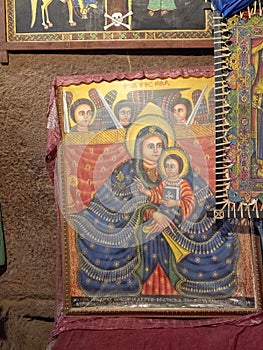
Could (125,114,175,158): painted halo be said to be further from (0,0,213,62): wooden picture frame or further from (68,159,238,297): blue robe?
(0,0,213,62): wooden picture frame

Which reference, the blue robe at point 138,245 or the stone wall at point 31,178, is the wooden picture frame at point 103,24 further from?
the blue robe at point 138,245

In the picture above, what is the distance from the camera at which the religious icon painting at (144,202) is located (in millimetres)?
2758

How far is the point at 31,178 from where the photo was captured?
295cm

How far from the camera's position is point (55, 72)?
9.41 feet

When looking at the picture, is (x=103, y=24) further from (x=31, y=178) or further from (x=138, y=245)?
(x=138, y=245)

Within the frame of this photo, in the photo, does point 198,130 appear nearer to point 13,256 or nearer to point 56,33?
point 56,33

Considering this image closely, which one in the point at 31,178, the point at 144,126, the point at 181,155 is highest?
the point at 144,126

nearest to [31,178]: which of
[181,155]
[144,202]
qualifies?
[144,202]

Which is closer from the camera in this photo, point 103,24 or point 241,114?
point 241,114

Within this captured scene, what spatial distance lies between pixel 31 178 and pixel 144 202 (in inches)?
25.4

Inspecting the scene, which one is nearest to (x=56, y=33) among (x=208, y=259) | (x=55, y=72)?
(x=55, y=72)

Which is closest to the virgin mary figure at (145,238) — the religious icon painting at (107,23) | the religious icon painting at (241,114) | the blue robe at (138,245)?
the blue robe at (138,245)

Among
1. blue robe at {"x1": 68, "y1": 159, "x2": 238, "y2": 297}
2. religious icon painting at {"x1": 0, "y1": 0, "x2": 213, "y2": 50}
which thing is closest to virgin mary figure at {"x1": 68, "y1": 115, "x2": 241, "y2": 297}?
blue robe at {"x1": 68, "y1": 159, "x2": 238, "y2": 297}

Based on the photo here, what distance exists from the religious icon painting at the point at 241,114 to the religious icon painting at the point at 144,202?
15 centimetres
